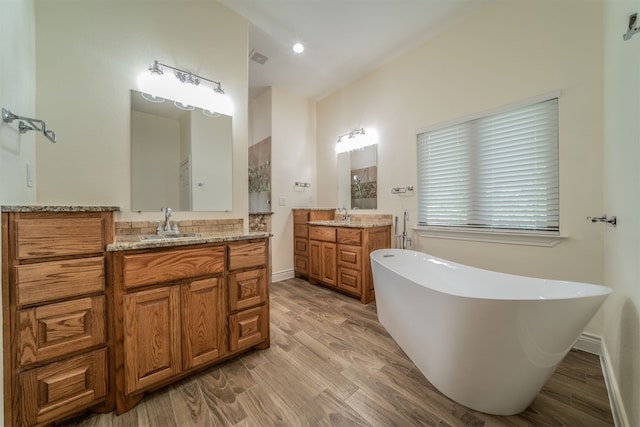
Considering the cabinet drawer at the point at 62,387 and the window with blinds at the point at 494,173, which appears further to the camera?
the window with blinds at the point at 494,173

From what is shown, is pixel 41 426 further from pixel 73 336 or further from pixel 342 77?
pixel 342 77

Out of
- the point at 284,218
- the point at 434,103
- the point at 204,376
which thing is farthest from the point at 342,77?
the point at 204,376

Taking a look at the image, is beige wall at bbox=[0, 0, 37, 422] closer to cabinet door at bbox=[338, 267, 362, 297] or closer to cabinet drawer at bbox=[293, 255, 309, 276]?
cabinet door at bbox=[338, 267, 362, 297]

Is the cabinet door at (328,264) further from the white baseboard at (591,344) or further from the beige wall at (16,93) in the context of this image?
the beige wall at (16,93)

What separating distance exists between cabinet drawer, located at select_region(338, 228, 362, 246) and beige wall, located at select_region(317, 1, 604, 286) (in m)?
0.61

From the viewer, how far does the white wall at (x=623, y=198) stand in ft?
3.32

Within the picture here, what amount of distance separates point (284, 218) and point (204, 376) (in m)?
2.27

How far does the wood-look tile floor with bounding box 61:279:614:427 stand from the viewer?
1.16 metres

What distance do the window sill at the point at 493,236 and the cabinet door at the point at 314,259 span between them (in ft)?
4.19

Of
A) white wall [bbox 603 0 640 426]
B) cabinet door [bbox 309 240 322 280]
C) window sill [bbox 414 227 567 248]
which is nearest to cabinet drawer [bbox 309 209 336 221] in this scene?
cabinet door [bbox 309 240 322 280]

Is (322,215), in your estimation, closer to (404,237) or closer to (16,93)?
(404,237)

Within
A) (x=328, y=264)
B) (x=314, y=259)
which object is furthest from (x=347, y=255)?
(x=314, y=259)

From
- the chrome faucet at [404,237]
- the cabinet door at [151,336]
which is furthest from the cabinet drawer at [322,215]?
the cabinet door at [151,336]

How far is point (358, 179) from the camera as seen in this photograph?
3.32 m
